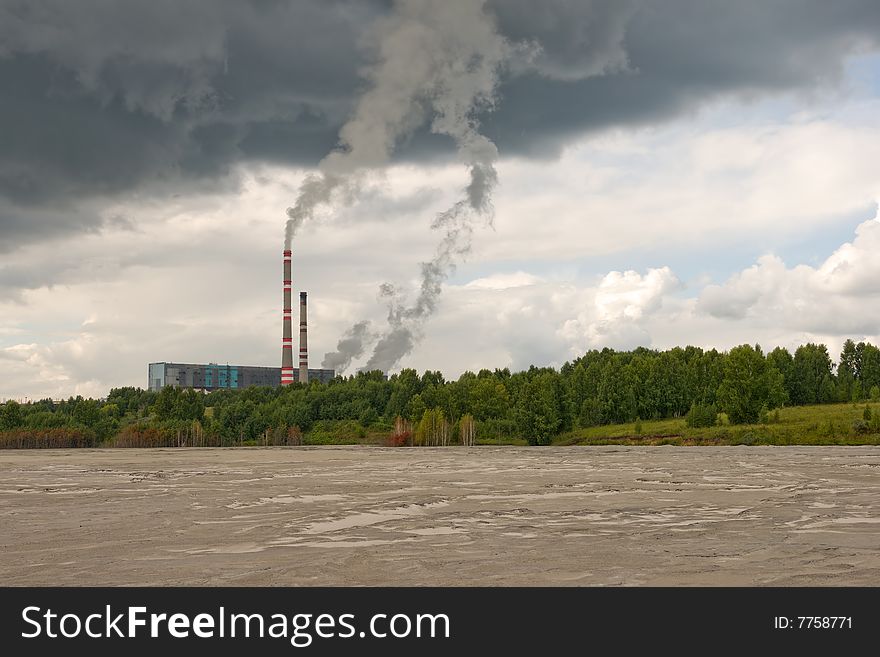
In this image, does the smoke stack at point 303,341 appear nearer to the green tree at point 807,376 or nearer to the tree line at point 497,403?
the tree line at point 497,403

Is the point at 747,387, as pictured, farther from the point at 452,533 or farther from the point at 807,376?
the point at 452,533

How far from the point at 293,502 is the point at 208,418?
144 meters

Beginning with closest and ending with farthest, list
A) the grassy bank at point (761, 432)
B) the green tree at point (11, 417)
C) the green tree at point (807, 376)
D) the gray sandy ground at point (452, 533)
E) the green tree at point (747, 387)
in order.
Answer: the gray sandy ground at point (452, 533)
the grassy bank at point (761, 432)
the green tree at point (747, 387)
the green tree at point (807, 376)
the green tree at point (11, 417)

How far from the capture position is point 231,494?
133ft

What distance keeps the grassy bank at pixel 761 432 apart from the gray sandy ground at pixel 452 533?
61883mm

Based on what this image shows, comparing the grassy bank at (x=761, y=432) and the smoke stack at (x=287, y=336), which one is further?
the smoke stack at (x=287, y=336)

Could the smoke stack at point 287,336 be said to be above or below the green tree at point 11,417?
above

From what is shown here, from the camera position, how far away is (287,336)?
183250 mm

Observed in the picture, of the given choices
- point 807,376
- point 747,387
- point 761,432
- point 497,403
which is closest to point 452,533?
point 761,432

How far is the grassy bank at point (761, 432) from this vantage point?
10438 centimetres

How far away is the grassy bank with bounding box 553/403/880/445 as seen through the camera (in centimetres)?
10438

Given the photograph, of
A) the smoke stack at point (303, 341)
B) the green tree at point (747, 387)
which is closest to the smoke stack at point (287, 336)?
the smoke stack at point (303, 341)
